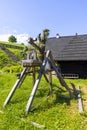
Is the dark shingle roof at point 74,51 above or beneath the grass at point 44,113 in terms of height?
above

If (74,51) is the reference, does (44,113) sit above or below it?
below

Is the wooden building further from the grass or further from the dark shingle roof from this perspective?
the grass

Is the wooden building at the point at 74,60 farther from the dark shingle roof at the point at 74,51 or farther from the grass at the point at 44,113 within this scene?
the grass at the point at 44,113

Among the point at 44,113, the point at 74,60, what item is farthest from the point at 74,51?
the point at 44,113

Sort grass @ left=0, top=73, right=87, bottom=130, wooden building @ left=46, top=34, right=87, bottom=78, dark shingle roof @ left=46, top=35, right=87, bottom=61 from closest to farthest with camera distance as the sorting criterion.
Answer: grass @ left=0, top=73, right=87, bottom=130 < wooden building @ left=46, top=34, right=87, bottom=78 < dark shingle roof @ left=46, top=35, right=87, bottom=61

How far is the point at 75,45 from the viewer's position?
71.6 ft

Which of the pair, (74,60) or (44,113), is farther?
(74,60)

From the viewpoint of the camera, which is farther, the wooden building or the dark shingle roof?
the dark shingle roof

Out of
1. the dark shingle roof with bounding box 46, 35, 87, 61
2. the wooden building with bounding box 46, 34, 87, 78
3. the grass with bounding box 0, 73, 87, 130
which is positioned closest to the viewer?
the grass with bounding box 0, 73, 87, 130

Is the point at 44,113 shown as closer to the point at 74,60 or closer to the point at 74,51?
the point at 74,60

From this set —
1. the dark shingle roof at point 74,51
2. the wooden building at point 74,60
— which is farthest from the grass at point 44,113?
the dark shingle roof at point 74,51

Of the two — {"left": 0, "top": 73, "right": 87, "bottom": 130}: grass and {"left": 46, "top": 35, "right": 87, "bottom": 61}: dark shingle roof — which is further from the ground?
{"left": 46, "top": 35, "right": 87, "bottom": 61}: dark shingle roof

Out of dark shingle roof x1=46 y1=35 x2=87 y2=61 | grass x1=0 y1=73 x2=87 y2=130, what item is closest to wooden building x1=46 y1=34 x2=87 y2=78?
dark shingle roof x1=46 y1=35 x2=87 y2=61

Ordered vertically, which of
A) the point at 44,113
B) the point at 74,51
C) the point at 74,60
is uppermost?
the point at 74,51
